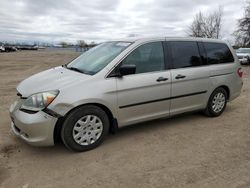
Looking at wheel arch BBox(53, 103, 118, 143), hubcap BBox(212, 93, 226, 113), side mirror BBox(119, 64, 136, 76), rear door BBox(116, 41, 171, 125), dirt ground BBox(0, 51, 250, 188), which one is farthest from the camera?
hubcap BBox(212, 93, 226, 113)

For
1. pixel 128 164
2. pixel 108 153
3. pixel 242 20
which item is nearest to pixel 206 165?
pixel 128 164

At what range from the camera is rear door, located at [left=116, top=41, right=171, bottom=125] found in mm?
4312

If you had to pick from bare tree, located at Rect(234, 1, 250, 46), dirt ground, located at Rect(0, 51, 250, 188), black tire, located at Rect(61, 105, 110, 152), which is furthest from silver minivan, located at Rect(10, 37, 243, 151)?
bare tree, located at Rect(234, 1, 250, 46)

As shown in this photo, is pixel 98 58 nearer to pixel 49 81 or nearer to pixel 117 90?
pixel 117 90

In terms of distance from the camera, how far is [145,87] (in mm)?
4469

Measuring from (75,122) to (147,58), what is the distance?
1677 mm

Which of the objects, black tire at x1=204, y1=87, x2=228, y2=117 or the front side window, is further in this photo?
black tire at x1=204, y1=87, x2=228, y2=117

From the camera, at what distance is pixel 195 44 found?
5.39 m

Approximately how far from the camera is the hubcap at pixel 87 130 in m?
3.98

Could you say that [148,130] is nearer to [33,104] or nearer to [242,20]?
[33,104]

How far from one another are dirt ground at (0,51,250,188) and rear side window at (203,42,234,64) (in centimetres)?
138

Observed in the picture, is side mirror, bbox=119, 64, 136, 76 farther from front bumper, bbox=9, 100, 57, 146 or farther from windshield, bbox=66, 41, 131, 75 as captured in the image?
front bumper, bbox=9, 100, 57, 146

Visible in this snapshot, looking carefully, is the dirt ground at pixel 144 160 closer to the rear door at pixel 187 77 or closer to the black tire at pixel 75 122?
the black tire at pixel 75 122

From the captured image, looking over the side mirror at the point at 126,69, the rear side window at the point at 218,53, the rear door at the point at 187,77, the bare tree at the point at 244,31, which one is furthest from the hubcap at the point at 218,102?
the bare tree at the point at 244,31
